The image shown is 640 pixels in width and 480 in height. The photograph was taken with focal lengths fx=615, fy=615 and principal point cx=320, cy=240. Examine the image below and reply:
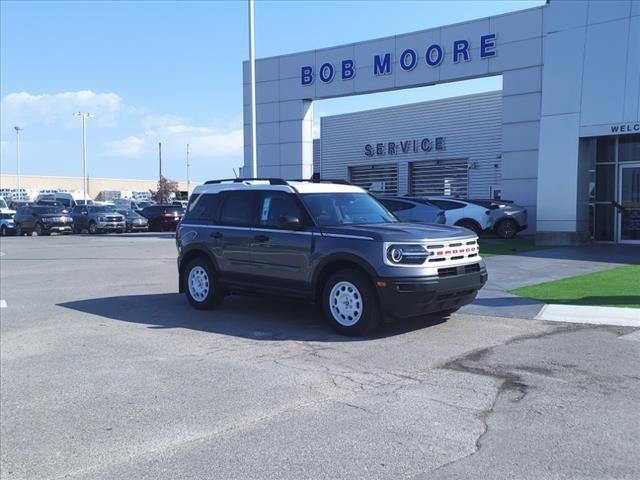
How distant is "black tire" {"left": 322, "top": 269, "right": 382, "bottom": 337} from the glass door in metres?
14.4

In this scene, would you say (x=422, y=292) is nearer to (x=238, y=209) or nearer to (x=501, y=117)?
(x=238, y=209)

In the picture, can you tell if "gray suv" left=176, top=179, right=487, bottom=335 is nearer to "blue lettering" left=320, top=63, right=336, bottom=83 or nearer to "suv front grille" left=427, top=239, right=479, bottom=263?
"suv front grille" left=427, top=239, right=479, bottom=263

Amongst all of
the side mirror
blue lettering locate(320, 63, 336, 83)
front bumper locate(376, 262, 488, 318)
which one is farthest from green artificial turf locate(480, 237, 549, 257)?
blue lettering locate(320, 63, 336, 83)

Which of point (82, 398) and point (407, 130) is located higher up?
point (407, 130)

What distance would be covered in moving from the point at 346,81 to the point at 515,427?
24028 millimetres

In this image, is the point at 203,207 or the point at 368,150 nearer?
the point at 203,207

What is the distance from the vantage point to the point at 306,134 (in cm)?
2877

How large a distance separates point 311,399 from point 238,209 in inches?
181

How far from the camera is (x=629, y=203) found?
62.2 ft

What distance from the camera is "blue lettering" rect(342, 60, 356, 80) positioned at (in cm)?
2684

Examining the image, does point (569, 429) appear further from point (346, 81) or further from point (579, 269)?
point (346, 81)

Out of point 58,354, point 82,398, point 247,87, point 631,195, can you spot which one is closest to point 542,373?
point 82,398

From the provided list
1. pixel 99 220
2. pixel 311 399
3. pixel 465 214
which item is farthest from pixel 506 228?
pixel 99 220

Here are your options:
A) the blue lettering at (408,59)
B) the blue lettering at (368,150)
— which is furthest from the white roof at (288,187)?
the blue lettering at (368,150)
